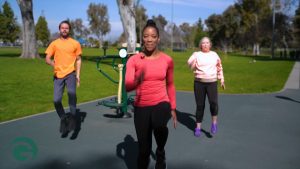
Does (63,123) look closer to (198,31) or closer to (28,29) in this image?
(28,29)

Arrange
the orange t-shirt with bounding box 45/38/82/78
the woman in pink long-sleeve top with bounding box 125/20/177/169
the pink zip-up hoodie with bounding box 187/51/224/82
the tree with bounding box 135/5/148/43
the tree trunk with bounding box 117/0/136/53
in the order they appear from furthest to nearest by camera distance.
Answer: the tree with bounding box 135/5/148/43 < the tree trunk with bounding box 117/0/136/53 < the pink zip-up hoodie with bounding box 187/51/224/82 < the orange t-shirt with bounding box 45/38/82/78 < the woman in pink long-sleeve top with bounding box 125/20/177/169

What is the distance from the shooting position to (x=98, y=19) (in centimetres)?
11300

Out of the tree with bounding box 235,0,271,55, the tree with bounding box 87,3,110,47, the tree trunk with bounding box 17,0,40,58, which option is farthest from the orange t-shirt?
the tree with bounding box 87,3,110,47

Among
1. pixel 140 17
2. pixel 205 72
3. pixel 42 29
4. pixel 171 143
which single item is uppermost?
pixel 140 17

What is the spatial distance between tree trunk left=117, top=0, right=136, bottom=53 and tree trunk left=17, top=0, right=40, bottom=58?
47.5 ft

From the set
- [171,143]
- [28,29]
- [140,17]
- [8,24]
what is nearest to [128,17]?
[28,29]

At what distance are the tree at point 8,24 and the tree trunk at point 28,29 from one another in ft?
181

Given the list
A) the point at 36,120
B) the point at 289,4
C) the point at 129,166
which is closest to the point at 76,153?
the point at 129,166

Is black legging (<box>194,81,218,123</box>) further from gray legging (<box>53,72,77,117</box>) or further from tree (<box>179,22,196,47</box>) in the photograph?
tree (<box>179,22,196,47</box>)

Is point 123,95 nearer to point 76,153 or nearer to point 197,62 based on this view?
point 197,62

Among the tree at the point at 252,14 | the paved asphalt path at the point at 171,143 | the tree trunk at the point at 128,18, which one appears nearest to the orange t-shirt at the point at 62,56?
the paved asphalt path at the point at 171,143

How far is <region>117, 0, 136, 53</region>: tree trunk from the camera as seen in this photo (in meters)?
21.1

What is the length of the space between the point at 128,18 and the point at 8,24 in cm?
7263

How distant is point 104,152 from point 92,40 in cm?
11098
